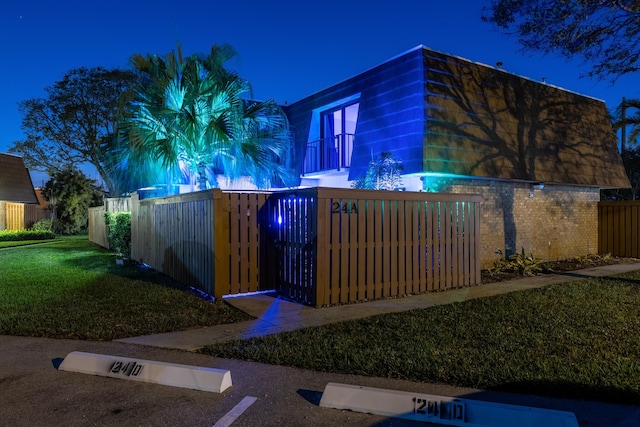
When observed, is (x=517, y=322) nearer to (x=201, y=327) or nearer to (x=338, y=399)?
(x=338, y=399)

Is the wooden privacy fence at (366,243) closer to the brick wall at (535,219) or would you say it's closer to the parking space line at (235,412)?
the brick wall at (535,219)

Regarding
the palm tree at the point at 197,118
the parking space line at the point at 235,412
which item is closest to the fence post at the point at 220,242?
the parking space line at the point at 235,412

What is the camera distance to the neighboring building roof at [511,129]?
11312 mm

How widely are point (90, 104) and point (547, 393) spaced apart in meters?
31.6

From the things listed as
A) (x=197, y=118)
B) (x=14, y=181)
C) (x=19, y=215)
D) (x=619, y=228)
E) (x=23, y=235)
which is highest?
(x=197, y=118)

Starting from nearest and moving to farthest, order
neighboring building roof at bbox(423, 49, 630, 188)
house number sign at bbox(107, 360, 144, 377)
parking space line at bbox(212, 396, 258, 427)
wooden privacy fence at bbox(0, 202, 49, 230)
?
parking space line at bbox(212, 396, 258, 427) → house number sign at bbox(107, 360, 144, 377) → neighboring building roof at bbox(423, 49, 630, 188) → wooden privacy fence at bbox(0, 202, 49, 230)

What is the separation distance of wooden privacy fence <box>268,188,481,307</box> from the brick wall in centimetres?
281

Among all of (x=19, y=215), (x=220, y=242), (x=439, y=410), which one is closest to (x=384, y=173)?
(x=220, y=242)

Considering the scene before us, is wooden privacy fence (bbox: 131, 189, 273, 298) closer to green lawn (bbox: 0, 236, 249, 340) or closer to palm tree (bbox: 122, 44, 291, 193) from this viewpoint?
green lawn (bbox: 0, 236, 249, 340)

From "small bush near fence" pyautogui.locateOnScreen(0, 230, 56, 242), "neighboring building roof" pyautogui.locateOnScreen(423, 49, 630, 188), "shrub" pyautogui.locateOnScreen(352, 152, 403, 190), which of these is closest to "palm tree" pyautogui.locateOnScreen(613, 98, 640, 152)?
"neighboring building roof" pyautogui.locateOnScreen(423, 49, 630, 188)

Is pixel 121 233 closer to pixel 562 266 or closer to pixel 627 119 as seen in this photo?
pixel 562 266

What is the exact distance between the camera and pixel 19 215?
29.9 m

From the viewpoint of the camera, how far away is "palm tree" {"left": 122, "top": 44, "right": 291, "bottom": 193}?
41.0ft

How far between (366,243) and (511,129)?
7.18m
